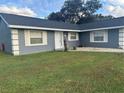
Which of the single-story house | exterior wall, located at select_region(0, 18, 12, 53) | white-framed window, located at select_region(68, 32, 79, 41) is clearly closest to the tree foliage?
the single-story house

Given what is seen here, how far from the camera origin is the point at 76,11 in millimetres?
37719

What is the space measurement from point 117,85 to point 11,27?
10.1m

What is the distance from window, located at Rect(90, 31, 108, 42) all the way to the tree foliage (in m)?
18.5

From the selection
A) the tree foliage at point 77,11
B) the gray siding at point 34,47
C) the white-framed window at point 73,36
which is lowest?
the gray siding at point 34,47

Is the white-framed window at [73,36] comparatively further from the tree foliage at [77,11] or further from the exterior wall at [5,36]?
the tree foliage at [77,11]

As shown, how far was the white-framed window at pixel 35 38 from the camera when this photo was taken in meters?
14.3

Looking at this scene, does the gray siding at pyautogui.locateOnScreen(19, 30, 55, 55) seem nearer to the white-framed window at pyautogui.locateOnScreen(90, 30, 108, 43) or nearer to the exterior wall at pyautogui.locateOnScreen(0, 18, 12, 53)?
the exterior wall at pyautogui.locateOnScreen(0, 18, 12, 53)

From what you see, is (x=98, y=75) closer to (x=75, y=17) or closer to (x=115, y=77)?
(x=115, y=77)

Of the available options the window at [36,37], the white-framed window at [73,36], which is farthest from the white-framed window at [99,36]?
the window at [36,37]

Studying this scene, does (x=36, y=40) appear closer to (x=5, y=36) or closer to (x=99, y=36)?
(x=5, y=36)

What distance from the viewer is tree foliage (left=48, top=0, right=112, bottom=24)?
3772cm

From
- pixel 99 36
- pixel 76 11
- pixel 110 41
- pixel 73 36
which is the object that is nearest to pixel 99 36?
pixel 99 36

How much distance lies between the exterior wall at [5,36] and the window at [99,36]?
10.4 m

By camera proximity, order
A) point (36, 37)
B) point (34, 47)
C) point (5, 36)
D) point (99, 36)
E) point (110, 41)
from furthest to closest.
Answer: point (99, 36) < point (110, 41) < point (36, 37) < point (34, 47) < point (5, 36)
